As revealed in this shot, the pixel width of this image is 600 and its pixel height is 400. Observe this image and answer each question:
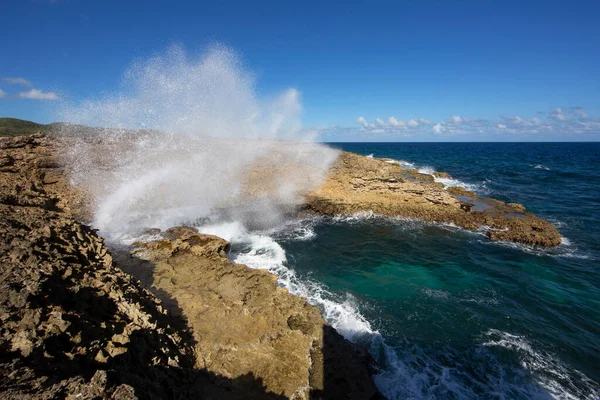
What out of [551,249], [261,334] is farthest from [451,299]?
[551,249]

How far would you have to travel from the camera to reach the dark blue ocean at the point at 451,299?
830 centimetres

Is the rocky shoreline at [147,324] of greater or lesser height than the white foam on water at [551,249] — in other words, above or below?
above

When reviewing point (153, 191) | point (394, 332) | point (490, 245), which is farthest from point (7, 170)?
point (490, 245)

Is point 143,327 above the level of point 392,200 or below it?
above

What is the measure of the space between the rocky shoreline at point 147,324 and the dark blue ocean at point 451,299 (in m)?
1.98

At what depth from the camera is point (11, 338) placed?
10.5ft

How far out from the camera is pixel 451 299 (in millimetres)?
11766

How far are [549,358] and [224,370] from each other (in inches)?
401

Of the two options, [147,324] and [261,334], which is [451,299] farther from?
[147,324]

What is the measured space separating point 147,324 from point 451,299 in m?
11.4

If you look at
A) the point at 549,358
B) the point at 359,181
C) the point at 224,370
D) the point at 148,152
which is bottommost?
the point at 549,358

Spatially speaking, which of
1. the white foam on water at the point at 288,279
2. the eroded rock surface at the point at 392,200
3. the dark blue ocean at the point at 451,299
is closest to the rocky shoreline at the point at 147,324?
the white foam on water at the point at 288,279

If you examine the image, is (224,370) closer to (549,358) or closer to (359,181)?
(549,358)

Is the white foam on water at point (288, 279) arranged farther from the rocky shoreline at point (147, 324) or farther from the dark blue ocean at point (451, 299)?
the rocky shoreline at point (147, 324)
